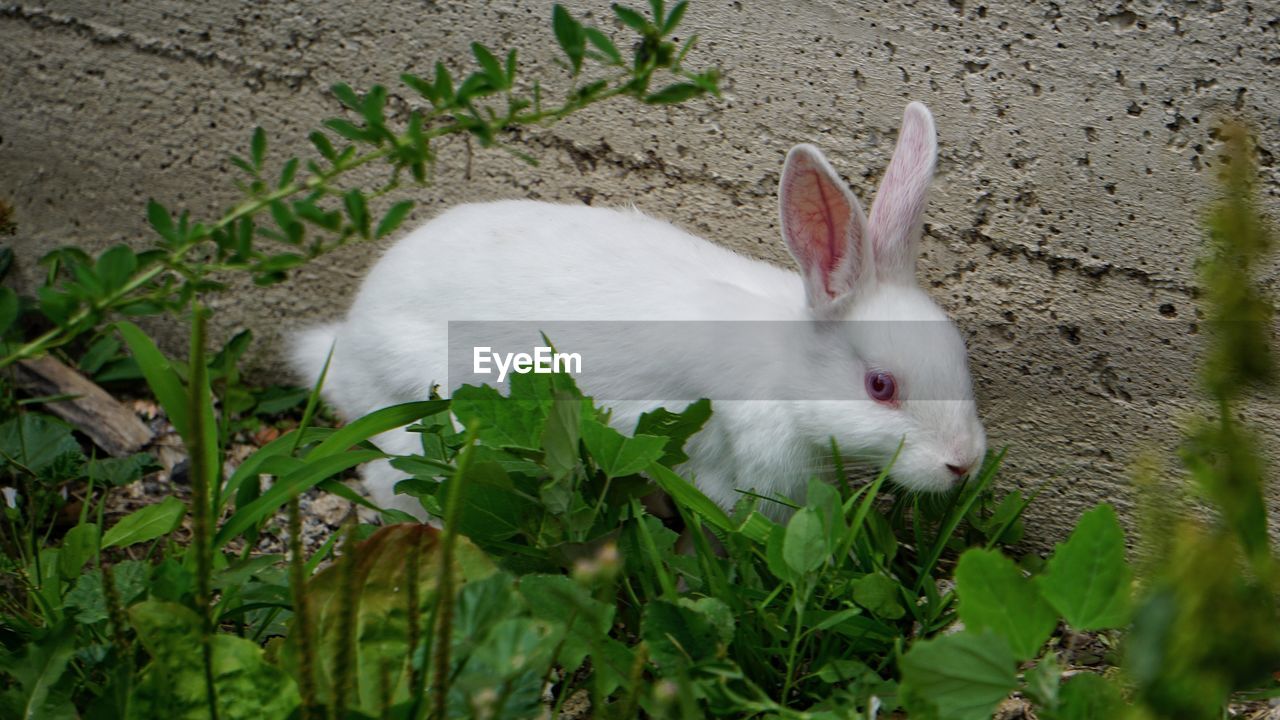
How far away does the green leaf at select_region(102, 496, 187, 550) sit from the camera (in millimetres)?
2262

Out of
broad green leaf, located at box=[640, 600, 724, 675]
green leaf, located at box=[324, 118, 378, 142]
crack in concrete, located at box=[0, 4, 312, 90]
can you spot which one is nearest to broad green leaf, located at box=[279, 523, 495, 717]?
broad green leaf, located at box=[640, 600, 724, 675]

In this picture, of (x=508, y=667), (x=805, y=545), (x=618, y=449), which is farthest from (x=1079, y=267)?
(x=508, y=667)

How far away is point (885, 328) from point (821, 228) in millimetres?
246

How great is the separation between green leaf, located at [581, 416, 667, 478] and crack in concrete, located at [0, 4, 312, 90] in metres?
1.60

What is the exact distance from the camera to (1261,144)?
7.59 feet

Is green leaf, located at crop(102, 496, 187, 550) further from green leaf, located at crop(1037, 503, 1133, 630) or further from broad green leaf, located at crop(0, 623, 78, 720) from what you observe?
green leaf, located at crop(1037, 503, 1133, 630)

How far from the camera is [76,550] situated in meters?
2.20

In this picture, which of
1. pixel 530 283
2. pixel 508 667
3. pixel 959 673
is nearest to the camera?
pixel 508 667

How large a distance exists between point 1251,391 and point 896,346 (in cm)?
75

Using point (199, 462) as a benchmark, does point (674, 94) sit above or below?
above

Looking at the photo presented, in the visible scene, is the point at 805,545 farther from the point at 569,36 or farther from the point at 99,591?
the point at 99,591

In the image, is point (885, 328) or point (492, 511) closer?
point (492, 511)

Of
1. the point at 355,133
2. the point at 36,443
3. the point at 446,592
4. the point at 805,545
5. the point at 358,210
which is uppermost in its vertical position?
the point at 355,133

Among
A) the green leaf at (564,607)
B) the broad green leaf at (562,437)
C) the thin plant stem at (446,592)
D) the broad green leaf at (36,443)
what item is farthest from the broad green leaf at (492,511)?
the broad green leaf at (36,443)
